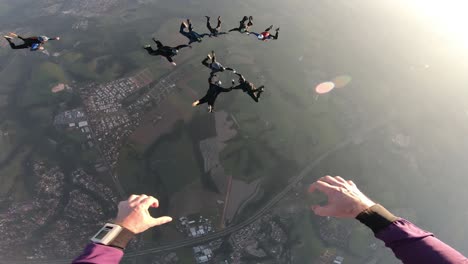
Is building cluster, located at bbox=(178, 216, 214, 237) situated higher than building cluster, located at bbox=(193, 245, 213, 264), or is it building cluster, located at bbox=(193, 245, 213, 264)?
building cluster, located at bbox=(178, 216, 214, 237)

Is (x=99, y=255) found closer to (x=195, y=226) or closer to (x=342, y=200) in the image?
(x=342, y=200)

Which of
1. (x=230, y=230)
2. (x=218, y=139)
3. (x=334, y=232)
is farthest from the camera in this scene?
(x=218, y=139)

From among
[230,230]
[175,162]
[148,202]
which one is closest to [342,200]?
[148,202]

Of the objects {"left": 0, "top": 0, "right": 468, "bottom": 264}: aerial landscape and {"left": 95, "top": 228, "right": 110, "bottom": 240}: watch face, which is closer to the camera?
{"left": 95, "top": 228, "right": 110, "bottom": 240}: watch face

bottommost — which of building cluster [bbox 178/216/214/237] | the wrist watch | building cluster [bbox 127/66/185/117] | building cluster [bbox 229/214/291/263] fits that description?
building cluster [bbox 229/214/291/263]

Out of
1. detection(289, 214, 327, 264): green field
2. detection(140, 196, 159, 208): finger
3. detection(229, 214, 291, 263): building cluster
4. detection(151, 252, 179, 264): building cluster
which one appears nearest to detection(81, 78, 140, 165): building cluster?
detection(151, 252, 179, 264): building cluster

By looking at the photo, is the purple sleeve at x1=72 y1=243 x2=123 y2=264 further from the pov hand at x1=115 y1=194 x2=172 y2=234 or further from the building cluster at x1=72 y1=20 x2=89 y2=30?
the building cluster at x1=72 y1=20 x2=89 y2=30

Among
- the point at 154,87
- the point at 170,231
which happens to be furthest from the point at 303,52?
the point at 170,231
